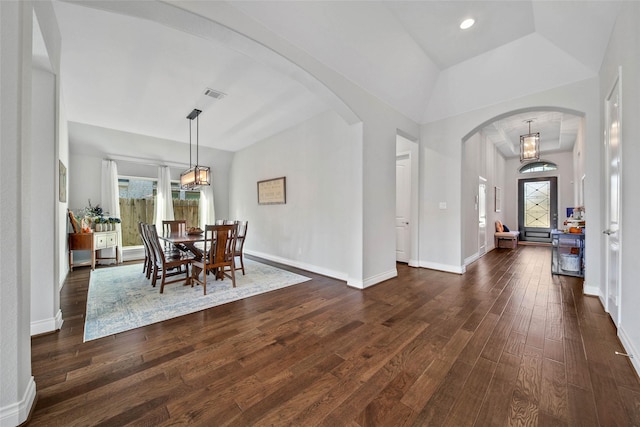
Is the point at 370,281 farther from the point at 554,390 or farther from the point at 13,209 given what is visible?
the point at 13,209

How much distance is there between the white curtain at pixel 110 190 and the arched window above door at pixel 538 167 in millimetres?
12375

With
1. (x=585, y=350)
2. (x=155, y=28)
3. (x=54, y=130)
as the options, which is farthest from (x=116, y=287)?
(x=585, y=350)

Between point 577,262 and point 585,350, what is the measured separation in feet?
10.2

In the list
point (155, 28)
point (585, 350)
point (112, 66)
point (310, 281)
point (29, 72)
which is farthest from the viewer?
point (310, 281)

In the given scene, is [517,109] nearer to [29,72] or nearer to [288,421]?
[288,421]

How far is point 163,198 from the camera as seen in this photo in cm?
625

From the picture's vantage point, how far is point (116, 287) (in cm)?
358

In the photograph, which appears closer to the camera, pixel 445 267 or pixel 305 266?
pixel 445 267

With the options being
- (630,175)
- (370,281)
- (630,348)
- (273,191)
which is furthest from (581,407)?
(273,191)

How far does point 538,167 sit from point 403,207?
701cm

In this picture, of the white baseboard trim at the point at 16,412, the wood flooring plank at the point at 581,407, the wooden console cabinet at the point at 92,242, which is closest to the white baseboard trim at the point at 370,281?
the wood flooring plank at the point at 581,407

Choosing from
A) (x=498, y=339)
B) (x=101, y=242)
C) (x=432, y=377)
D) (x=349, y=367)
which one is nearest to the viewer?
(x=432, y=377)

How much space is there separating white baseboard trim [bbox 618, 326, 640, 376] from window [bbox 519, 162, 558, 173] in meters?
8.59

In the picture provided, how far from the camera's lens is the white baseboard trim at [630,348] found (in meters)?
1.68
